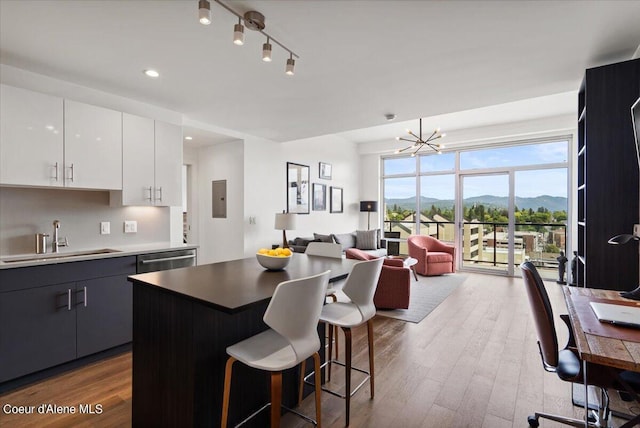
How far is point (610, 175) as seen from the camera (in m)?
2.50

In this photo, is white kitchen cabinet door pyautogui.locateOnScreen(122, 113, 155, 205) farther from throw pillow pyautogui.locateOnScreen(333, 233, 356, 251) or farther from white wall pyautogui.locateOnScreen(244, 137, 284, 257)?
throw pillow pyautogui.locateOnScreen(333, 233, 356, 251)

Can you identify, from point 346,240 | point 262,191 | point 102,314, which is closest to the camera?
point 102,314

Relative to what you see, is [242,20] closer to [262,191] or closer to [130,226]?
[130,226]

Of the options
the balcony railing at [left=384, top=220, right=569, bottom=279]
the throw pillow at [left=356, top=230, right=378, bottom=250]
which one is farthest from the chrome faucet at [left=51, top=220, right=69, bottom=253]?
the balcony railing at [left=384, top=220, right=569, bottom=279]

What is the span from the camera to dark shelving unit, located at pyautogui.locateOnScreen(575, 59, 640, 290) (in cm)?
243

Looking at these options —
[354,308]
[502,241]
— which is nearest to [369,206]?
[502,241]

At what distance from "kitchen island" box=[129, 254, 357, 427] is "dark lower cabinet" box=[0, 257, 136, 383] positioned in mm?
1191

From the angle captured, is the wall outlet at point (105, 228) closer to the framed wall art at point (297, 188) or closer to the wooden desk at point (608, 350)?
the framed wall art at point (297, 188)

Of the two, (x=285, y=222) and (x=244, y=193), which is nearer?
(x=244, y=193)

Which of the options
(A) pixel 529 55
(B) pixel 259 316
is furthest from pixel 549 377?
(A) pixel 529 55

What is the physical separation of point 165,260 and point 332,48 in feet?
8.47

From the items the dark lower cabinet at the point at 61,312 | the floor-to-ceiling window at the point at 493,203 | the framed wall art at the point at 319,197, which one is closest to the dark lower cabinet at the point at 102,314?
the dark lower cabinet at the point at 61,312

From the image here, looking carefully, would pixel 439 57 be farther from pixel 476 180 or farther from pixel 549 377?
pixel 476 180

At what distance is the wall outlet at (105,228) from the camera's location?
3.30 meters
